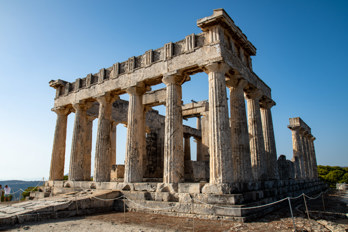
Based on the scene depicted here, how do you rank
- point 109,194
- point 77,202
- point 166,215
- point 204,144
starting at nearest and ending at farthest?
point 166,215 → point 77,202 → point 109,194 → point 204,144

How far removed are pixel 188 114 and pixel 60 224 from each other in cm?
1474

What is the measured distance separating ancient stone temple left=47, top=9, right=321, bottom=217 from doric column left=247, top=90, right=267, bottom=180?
52 mm

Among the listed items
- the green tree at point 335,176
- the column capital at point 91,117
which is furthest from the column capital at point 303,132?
the column capital at point 91,117

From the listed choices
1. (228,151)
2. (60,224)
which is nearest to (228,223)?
(228,151)

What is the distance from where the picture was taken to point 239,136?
11.9 m

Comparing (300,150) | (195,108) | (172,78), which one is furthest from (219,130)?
(300,150)

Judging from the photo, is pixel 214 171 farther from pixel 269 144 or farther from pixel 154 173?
pixel 154 173

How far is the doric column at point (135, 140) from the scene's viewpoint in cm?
1249

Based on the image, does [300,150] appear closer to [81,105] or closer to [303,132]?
[303,132]

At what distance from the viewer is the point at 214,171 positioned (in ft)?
32.0

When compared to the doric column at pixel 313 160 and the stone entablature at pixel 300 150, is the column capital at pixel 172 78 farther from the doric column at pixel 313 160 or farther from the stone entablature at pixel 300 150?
the doric column at pixel 313 160

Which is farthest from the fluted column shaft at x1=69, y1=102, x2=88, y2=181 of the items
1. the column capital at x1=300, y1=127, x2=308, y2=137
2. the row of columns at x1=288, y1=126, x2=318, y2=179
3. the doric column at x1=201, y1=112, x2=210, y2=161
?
the column capital at x1=300, y1=127, x2=308, y2=137

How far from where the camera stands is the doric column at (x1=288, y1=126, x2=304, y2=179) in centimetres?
2270

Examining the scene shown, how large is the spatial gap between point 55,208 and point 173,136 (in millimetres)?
5610
